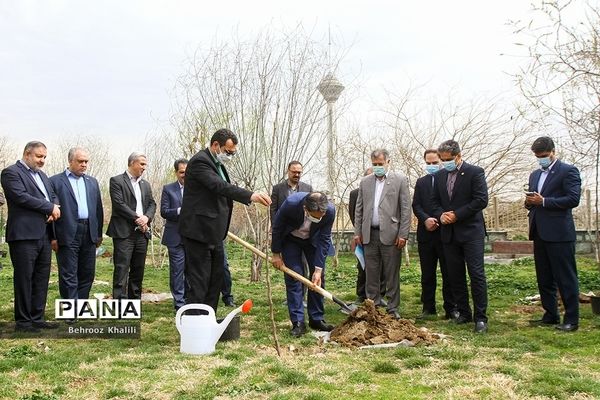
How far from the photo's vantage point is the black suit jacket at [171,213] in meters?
6.51

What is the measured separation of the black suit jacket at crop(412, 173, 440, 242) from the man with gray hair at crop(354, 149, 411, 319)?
273 mm

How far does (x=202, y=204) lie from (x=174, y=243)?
2048mm

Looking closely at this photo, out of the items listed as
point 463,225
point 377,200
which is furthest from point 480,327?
point 377,200

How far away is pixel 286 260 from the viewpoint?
5.27 meters

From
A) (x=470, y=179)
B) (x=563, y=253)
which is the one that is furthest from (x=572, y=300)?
(x=470, y=179)

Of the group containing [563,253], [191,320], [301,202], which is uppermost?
[301,202]

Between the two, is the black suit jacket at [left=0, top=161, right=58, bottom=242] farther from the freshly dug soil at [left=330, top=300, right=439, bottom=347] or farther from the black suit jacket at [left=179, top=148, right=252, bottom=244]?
the freshly dug soil at [left=330, top=300, right=439, bottom=347]

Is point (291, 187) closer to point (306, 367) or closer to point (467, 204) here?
point (467, 204)

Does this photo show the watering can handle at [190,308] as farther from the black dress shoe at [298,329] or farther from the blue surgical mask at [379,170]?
the blue surgical mask at [379,170]

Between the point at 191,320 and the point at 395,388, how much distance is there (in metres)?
1.63

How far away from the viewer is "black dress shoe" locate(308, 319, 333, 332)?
5238 mm

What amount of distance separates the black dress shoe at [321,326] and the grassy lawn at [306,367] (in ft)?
1.03

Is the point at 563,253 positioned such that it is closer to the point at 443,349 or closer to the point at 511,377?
the point at 443,349

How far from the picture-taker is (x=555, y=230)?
5.23 metres
